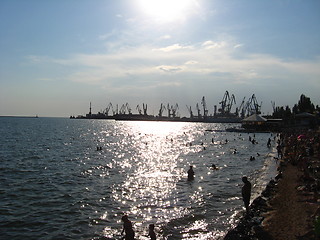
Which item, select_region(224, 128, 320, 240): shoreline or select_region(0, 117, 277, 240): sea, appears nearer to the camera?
select_region(224, 128, 320, 240): shoreline

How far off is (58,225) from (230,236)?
7.86m

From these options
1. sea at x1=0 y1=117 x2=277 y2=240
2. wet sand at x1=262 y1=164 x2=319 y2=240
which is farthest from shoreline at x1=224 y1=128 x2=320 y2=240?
sea at x1=0 y1=117 x2=277 y2=240

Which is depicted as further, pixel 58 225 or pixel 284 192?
pixel 284 192

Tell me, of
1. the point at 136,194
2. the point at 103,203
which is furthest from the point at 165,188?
the point at 103,203

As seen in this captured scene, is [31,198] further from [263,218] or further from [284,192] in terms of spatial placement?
[284,192]

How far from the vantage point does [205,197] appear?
18.7m

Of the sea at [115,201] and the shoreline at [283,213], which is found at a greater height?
the shoreline at [283,213]

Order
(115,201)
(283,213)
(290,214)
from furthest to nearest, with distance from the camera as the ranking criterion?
(115,201) → (283,213) → (290,214)

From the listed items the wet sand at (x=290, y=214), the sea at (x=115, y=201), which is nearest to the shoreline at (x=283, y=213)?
the wet sand at (x=290, y=214)

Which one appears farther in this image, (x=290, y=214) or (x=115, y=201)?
(x=115, y=201)

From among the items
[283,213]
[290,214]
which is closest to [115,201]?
[283,213]

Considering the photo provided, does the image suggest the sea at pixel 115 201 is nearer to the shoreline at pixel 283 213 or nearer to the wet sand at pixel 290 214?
the shoreline at pixel 283 213

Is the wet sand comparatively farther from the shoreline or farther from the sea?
the sea

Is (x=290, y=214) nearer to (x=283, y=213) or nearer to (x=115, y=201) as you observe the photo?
(x=283, y=213)
